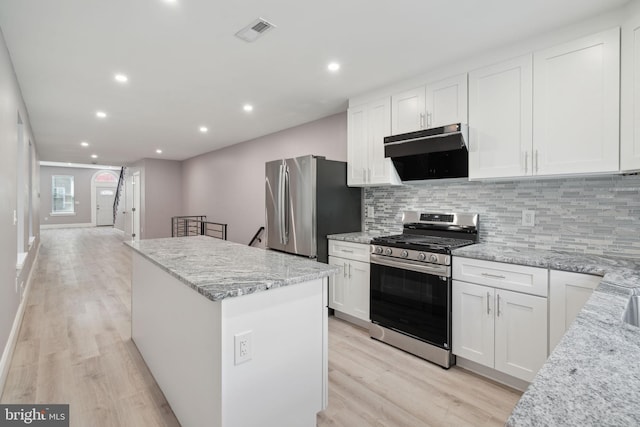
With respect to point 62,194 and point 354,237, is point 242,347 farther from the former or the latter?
point 62,194

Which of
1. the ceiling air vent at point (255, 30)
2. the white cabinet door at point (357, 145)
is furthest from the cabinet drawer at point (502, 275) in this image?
the ceiling air vent at point (255, 30)

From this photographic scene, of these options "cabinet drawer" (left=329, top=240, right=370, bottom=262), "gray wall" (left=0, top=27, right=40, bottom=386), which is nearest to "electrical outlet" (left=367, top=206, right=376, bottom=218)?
"cabinet drawer" (left=329, top=240, right=370, bottom=262)

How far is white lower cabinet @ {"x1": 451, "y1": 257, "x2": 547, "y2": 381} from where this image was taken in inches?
83.2

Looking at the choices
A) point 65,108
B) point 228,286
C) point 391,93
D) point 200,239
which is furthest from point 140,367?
point 65,108

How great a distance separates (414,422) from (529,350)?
94 cm

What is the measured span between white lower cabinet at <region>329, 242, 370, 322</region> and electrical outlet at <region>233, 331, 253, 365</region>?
6.18 feet

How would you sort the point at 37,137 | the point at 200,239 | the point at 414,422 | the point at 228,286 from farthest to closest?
the point at 37,137, the point at 200,239, the point at 414,422, the point at 228,286

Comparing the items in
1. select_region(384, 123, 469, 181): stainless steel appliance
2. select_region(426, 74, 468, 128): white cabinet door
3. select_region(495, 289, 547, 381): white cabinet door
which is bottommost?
select_region(495, 289, 547, 381): white cabinet door

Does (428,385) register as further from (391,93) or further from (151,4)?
(151,4)

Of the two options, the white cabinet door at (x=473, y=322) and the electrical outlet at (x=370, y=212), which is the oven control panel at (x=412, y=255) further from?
the electrical outlet at (x=370, y=212)

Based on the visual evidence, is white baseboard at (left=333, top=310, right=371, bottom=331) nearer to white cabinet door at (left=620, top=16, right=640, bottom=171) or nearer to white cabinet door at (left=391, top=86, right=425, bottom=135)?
white cabinet door at (left=391, top=86, right=425, bottom=135)

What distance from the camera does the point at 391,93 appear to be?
3.20 meters

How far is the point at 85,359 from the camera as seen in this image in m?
2.57

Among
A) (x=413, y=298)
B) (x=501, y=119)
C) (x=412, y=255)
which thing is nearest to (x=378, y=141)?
(x=501, y=119)
